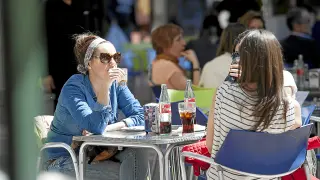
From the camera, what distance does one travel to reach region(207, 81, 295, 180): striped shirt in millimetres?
2805

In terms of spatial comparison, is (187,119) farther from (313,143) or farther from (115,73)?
(313,143)

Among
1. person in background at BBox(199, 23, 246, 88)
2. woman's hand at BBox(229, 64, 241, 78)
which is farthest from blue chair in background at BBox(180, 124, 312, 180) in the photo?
person in background at BBox(199, 23, 246, 88)

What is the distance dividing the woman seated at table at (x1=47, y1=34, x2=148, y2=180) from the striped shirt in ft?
2.62

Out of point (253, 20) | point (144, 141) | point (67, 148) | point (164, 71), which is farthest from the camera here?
point (253, 20)

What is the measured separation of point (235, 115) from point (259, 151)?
0.19 metres

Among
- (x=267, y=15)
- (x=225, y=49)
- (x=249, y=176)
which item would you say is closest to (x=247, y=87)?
(x=249, y=176)

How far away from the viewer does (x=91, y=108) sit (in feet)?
11.6

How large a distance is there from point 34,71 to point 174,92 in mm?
3768

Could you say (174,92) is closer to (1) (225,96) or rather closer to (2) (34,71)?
(1) (225,96)

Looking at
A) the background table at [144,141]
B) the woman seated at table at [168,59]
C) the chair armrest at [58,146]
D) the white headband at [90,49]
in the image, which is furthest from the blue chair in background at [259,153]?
the woman seated at table at [168,59]

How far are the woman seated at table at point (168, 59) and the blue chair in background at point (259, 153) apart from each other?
2825 mm

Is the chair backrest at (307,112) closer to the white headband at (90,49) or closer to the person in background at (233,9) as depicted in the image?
the white headband at (90,49)

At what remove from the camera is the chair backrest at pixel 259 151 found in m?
2.72

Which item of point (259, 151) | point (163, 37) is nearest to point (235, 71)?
point (259, 151)
